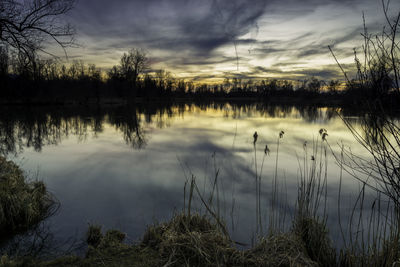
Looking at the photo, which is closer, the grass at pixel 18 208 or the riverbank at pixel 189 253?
the riverbank at pixel 189 253

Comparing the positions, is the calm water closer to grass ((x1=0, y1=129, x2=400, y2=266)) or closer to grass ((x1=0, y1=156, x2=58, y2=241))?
grass ((x1=0, y1=156, x2=58, y2=241))

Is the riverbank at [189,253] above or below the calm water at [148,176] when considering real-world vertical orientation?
above

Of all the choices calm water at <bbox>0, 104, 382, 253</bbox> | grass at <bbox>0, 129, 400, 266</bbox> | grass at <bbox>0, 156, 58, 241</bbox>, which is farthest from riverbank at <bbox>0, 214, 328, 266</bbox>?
grass at <bbox>0, 156, 58, 241</bbox>

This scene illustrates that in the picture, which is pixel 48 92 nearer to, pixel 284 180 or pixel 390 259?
pixel 284 180

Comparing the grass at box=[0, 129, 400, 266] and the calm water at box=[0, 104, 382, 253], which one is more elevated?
the grass at box=[0, 129, 400, 266]

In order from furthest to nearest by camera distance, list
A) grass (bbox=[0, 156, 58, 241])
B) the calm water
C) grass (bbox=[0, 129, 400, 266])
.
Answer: the calm water < grass (bbox=[0, 156, 58, 241]) < grass (bbox=[0, 129, 400, 266])

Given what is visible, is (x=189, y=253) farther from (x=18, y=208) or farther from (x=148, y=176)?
(x=148, y=176)

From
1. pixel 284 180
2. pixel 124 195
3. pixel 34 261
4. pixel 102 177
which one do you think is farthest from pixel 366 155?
pixel 34 261

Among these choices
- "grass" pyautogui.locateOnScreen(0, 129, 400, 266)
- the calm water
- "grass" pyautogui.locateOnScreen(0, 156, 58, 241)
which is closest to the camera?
"grass" pyautogui.locateOnScreen(0, 129, 400, 266)

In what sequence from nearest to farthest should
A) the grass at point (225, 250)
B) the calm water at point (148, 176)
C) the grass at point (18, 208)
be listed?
the grass at point (225, 250) < the grass at point (18, 208) < the calm water at point (148, 176)

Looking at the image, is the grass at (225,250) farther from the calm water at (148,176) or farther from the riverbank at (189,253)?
the calm water at (148,176)

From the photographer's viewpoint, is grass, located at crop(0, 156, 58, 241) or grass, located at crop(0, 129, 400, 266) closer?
grass, located at crop(0, 129, 400, 266)

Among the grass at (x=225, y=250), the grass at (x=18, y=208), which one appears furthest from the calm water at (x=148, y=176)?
the grass at (x=225, y=250)

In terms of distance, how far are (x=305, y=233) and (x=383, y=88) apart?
8.39 ft
